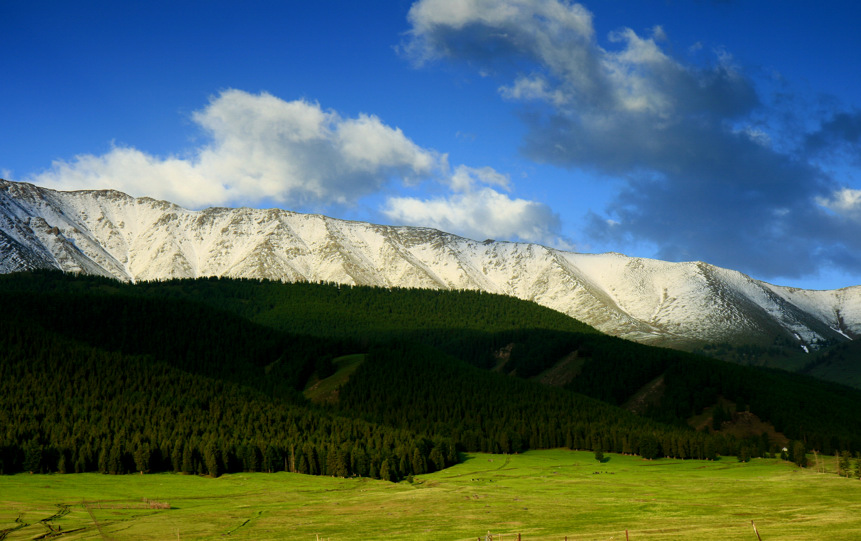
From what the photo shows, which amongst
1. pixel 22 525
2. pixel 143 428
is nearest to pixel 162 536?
pixel 22 525

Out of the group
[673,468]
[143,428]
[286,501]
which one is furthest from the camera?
[143,428]

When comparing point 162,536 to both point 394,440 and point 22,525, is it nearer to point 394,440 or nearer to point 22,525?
point 22,525

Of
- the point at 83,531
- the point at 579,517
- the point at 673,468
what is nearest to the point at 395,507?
the point at 579,517

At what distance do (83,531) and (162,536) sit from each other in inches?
420

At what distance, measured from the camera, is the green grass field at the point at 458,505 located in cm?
8988

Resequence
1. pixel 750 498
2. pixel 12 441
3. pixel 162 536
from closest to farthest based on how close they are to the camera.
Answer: pixel 162 536, pixel 750 498, pixel 12 441

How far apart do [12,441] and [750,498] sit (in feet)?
451

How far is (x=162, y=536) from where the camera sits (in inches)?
3770

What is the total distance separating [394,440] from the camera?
628ft

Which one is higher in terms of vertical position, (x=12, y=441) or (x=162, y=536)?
(x=12, y=441)

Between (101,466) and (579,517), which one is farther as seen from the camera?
(101,466)

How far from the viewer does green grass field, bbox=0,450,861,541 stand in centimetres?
8988

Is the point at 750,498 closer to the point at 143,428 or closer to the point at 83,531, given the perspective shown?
the point at 83,531

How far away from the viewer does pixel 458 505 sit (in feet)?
390
